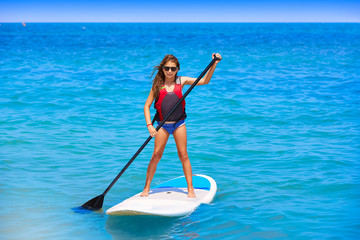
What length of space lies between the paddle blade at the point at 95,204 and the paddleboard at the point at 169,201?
357 millimetres

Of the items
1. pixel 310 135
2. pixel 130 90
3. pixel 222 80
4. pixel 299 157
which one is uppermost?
pixel 222 80

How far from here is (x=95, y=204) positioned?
5801mm

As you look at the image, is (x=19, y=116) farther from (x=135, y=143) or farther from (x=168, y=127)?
(x=168, y=127)

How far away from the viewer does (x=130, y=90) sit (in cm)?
1748

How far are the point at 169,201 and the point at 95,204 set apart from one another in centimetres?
98

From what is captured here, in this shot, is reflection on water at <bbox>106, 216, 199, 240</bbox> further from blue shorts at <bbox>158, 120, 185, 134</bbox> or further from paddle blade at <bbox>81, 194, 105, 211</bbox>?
blue shorts at <bbox>158, 120, 185, 134</bbox>

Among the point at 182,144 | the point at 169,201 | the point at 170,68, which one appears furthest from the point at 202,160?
the point at 170,68

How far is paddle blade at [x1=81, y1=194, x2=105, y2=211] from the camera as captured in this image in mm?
5789

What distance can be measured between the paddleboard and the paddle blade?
357mm

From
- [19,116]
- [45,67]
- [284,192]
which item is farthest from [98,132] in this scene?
[45,67]

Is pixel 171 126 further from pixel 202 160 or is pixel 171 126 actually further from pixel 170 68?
pixel 202 160

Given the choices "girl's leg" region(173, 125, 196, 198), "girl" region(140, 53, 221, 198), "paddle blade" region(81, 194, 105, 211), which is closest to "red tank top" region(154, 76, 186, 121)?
"girl" region(140, 53, 221, 198)

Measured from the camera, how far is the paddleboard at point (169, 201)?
5.32m

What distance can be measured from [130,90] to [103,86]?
1.48 m
